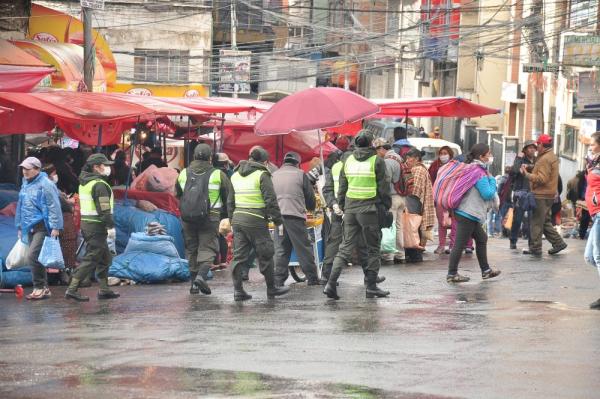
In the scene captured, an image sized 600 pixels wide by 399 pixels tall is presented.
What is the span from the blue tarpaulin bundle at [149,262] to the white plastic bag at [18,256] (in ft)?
5.67

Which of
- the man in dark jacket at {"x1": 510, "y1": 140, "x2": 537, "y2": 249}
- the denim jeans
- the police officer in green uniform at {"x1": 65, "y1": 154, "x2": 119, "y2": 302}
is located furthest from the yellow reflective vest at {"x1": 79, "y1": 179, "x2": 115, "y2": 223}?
the man in dark jacket at {"x1": 510, "y1": 140, "x2": 537, "y2": 249}

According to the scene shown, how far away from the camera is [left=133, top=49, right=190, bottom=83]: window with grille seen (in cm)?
4947

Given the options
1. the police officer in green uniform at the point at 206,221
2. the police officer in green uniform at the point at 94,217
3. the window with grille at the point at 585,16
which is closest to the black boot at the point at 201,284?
the police officer in green uniform at the point at 206,221

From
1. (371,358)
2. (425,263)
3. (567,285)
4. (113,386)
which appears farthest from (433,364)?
(425,263)

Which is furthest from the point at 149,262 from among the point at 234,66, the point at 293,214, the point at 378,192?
the point at 234,66

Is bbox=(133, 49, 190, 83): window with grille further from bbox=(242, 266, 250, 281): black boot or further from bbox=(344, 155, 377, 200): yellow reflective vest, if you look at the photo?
bbox=(344, 155, 377, 200): yellow reflective vest

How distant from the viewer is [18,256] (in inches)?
607

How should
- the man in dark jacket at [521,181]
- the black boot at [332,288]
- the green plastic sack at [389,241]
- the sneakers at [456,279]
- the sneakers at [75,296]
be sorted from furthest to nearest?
the man in dark jacket at [521,181] → the green plastic sack at [389,241] → the sneakers at [456,279] → the sneakers at [75,296] → the black boot at [332,288]

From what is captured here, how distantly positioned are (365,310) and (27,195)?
425 centimetres

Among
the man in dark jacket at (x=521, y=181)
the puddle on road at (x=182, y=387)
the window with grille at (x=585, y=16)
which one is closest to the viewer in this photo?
the puddle on road at (x=182, y=387)

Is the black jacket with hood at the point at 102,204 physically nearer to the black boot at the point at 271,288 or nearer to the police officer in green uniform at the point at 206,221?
the police officer in green uniform at the point at 206,221

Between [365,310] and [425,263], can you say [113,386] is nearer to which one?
[365,310]

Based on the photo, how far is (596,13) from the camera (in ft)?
117

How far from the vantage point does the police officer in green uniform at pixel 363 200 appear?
14.1 metres
